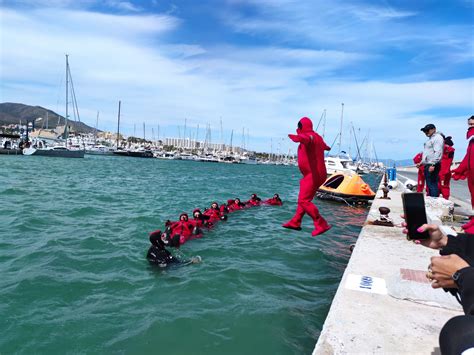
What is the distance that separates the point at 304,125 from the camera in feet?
18.7

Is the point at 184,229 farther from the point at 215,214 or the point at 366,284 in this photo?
the point at 366,284

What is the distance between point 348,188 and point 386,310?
60.5 ft

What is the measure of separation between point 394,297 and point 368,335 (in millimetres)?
1130

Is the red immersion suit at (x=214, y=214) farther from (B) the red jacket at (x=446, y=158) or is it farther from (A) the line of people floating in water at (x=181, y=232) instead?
(B) the red jacket at (x=446, y=158)

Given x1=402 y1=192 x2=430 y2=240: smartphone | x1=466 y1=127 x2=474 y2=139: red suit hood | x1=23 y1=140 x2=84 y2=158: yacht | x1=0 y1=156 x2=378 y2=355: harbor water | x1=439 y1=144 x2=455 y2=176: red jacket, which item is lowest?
x1=0 y1=156 x2=378 y2=355: harbor water

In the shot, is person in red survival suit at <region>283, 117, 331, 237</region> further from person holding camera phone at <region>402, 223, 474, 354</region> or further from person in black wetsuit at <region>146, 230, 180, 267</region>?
person in black wetsuit at <region>146, 230, 180, 267</region>

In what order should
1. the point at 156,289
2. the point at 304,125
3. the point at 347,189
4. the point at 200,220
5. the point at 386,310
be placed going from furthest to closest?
the point at 347,189 → the point at 200,220 → the point at 156,289 → the point at 304,125 → the point at 386,310

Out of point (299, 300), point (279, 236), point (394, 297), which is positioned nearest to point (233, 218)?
point (279, 236)

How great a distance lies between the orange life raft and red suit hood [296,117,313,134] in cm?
1671

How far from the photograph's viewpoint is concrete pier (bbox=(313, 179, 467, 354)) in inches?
126

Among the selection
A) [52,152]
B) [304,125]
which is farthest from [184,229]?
[52,152]

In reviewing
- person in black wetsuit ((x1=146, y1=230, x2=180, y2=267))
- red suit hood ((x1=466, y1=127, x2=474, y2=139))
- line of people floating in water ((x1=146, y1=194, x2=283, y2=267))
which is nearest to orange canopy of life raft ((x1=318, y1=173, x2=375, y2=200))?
line of people floating in water ((x1=146, y1=194, x2=283, y2=267))

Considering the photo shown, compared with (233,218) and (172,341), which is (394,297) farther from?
(233,218)

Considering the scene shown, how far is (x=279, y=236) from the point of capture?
1255 cm
